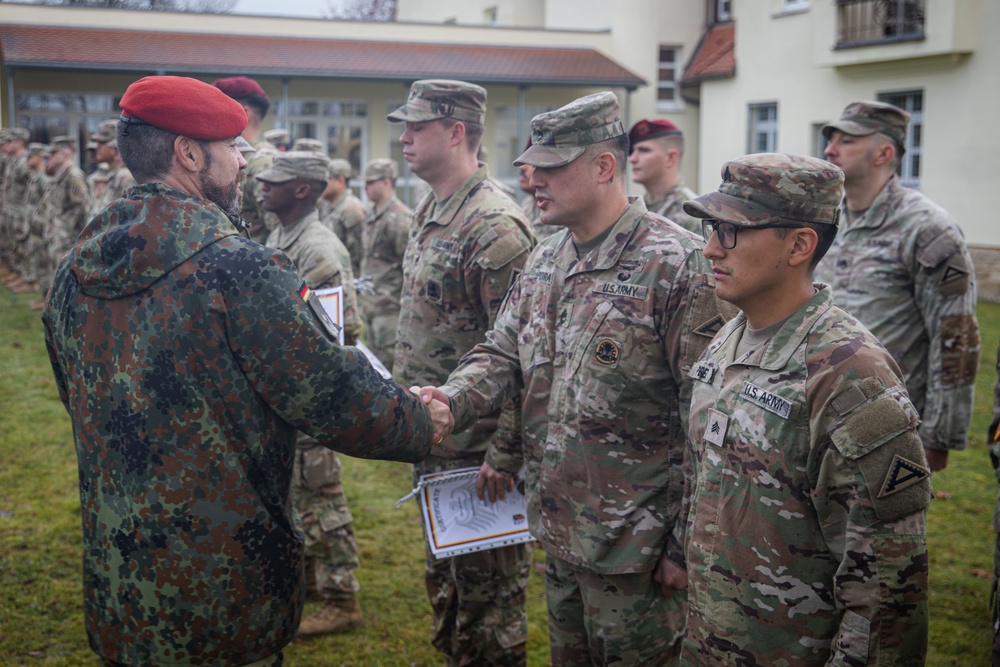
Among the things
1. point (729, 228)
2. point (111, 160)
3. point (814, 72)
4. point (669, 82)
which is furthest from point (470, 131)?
point (669, 82)

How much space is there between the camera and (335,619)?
509cm

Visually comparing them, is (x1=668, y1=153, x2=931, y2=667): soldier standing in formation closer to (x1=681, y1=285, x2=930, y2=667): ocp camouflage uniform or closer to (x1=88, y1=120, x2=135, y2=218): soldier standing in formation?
(x1=681, y1=285, x2=930, y2=667): ocp camouflage uniform

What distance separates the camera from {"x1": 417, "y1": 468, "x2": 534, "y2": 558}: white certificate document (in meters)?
3.77

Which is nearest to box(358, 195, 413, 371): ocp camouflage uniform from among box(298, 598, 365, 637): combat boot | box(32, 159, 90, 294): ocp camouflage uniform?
box(298, 598, 365, 637): combat boot

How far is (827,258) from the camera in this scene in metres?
5.32

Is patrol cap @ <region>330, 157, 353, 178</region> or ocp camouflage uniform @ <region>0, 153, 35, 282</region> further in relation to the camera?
ocp camouflage uniform @ <region>0, 153, 35, 282</region>

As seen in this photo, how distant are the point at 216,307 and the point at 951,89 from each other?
19924 millimetres

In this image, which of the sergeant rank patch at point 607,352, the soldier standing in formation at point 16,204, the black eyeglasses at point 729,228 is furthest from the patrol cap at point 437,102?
the soldier standing in formation at point 16,204

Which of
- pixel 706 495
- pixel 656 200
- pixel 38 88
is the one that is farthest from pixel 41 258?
pixel 706 495

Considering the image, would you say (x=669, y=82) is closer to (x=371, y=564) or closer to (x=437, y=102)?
(x=371, y=564)

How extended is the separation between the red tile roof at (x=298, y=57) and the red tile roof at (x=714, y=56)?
74.1 inches

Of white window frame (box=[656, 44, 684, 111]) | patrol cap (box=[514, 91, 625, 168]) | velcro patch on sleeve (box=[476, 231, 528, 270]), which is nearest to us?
patrol cap (box=[514, 91, 625, 168])

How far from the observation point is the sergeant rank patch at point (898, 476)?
7.19 feet

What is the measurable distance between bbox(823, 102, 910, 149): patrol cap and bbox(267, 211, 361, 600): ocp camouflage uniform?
2693mm
